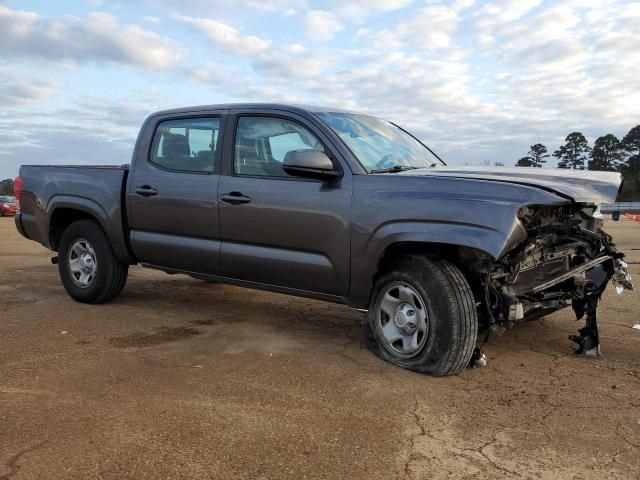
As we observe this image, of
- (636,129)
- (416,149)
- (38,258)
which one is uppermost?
(636,129)

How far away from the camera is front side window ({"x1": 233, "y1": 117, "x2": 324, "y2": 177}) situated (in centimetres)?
467

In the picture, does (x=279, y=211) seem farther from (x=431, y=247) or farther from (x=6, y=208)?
(x=6, y=208)

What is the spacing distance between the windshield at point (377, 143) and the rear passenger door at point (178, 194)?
1.12m

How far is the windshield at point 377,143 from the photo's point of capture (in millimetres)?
4547

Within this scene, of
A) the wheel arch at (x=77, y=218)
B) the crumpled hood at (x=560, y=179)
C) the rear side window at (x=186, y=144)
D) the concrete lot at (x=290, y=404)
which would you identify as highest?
the rear side window at (x=186, y=144)

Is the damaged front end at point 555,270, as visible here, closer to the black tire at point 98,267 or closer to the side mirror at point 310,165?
the side mirror at point 310,165

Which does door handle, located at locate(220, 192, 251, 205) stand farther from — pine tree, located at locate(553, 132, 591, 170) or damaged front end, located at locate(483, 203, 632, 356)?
pine tree, located at locate(553, 132, 591, 170)

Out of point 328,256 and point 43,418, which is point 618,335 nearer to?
point 328,256

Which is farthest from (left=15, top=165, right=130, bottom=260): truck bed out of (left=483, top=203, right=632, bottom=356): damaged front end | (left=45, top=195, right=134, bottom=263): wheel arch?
(left=483, top=203, right=632, bottom=356): damaged front end

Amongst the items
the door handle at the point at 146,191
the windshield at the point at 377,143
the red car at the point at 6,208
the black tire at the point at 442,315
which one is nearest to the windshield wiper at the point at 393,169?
the windshield at the point at 377,143

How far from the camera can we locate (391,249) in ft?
13.6

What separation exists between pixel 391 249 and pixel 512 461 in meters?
1.75

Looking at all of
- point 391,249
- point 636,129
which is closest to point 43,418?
point 391,249

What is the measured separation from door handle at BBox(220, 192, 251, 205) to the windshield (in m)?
0.90
